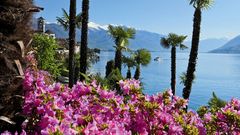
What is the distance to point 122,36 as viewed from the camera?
4638 cm

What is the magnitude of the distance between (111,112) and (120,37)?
41.1 metres

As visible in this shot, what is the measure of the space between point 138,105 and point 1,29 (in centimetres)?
210

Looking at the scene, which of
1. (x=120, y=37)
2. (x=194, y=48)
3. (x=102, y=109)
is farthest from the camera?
(x=120, y=37)

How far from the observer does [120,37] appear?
4669 cm

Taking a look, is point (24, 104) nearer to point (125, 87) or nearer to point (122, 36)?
point (125, 87)

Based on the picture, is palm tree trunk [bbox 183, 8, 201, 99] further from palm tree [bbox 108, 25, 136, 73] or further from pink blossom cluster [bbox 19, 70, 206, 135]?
pink blossom cluster [bbox 19, 70, 206, 135]

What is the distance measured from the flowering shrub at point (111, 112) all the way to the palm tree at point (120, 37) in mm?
38680

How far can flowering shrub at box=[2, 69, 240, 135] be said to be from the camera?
504cm

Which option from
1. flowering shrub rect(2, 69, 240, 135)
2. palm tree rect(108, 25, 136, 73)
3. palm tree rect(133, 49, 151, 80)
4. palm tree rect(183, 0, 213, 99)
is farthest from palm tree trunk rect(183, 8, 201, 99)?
palm tree rect(133, 49, 151, 80)

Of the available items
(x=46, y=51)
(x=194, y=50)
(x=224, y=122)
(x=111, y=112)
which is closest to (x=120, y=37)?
(x=46, y=51)

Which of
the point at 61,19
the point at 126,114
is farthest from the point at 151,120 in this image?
the point at 61,19

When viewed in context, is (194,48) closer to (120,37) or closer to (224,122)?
(120,37)

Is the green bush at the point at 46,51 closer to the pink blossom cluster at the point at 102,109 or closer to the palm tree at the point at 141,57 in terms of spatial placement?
the palm tree at the point at 141,57

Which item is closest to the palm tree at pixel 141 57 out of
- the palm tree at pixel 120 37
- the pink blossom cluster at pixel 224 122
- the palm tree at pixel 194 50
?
the palm tree at pixel 120 37
